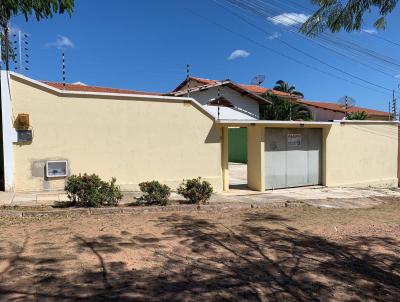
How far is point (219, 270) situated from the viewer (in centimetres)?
471

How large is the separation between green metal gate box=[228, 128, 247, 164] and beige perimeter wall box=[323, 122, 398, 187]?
44.0ft

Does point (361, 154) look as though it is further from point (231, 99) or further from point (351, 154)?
point (231, 99)

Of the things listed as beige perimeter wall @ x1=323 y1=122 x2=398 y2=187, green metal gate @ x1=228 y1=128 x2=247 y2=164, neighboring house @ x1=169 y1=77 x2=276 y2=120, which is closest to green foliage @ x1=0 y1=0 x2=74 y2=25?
beige perimeter wall @ x1=323 y1=122 x2=398 y2=187

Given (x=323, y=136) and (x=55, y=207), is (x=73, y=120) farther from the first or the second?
(x=323, y=136)

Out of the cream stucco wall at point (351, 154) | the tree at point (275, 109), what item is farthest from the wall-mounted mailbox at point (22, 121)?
the tree at point (275, 109)

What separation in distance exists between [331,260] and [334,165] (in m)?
10.1

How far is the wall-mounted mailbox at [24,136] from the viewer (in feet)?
32.0

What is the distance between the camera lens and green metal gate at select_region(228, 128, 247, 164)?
2923 cm

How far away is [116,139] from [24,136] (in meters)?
2.37

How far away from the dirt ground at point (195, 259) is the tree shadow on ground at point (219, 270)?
0.01 m

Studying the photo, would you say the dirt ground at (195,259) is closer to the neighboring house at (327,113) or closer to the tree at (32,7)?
the tree at (32,7)

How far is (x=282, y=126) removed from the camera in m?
13.5

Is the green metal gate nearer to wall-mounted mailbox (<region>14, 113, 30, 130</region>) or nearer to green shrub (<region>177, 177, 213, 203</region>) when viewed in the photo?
green shrub (<region>177, 177, 213, 203</region>)

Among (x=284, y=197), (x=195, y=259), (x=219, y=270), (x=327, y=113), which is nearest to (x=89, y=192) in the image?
(x=195, y=259)
